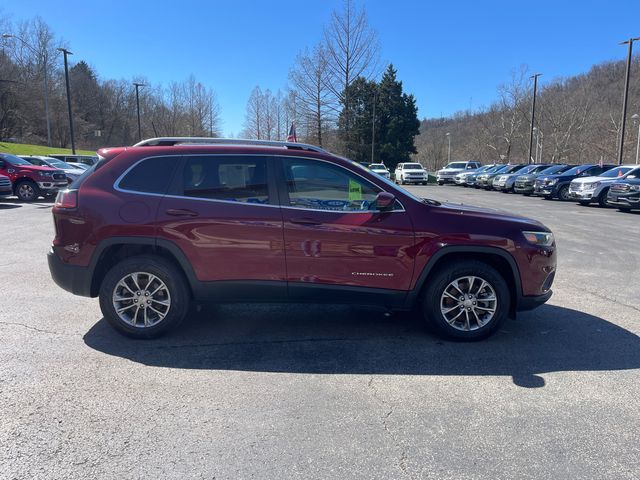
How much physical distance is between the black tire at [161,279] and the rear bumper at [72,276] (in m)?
0.17

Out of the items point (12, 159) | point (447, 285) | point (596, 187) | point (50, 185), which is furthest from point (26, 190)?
point (596, 187)

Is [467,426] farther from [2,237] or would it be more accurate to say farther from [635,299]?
[2,237]

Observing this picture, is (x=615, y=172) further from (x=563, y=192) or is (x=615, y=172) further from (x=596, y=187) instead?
(x=563, y=192)

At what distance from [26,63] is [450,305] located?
83.9 m

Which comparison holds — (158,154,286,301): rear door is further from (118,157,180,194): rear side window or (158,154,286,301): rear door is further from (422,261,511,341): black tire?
(422,261,511,341): black tire

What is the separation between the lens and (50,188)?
18266 mm

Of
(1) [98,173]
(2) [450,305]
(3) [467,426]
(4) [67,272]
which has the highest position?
(1) [98,173]

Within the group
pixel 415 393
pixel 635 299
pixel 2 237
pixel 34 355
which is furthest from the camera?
pixel 2 237

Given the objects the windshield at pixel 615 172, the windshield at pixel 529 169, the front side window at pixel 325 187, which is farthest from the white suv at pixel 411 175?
the front side window at pixel 325 187

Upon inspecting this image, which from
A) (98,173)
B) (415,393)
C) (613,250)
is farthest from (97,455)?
(613,250)

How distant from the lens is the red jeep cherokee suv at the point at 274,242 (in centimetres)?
427

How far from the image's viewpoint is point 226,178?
4402 mm

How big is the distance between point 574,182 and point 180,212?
20115mm

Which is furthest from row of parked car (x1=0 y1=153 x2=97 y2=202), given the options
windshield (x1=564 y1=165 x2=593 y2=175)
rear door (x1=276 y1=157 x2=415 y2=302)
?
windshield (x1=564 y1=165 x2=593 y2=175)
